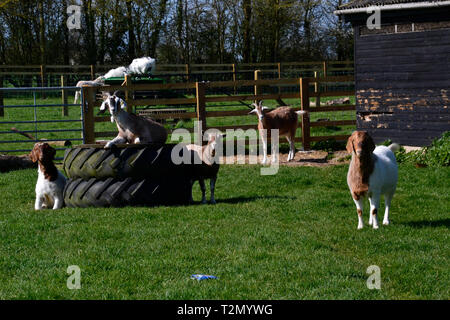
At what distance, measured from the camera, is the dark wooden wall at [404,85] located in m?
14.7

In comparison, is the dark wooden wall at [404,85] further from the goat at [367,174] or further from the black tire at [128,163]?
the black tire at [128,163]

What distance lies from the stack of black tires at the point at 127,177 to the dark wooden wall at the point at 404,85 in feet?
25.4

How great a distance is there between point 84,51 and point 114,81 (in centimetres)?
1292

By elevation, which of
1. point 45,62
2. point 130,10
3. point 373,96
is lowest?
point 373,96

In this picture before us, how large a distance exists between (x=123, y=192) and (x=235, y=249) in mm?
3034

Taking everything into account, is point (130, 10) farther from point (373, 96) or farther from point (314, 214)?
point (314, 214)

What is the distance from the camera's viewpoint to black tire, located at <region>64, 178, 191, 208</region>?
9.27 m

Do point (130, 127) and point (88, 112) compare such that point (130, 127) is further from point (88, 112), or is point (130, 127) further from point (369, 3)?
point (369, 3)

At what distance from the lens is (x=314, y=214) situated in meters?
8.78

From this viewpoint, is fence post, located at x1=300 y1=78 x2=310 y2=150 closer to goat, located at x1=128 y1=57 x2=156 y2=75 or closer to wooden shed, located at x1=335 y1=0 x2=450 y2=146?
wooden shed, located at x1=335 y1=0 x2=450 y2=146
